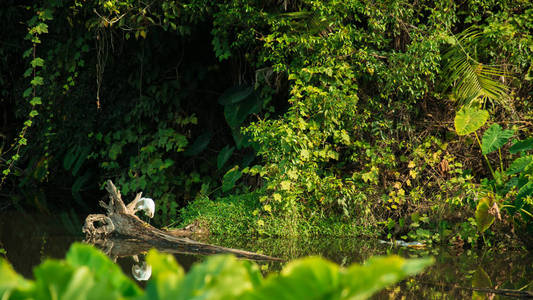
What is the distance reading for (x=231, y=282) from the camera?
3.03ft

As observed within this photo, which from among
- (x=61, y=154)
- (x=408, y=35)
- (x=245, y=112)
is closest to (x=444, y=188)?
(x=408, y=35)

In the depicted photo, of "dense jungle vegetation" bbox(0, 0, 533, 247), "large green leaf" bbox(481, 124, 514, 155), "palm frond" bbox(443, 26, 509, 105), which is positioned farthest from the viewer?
"palm frond" bbox(443, 26, 509, 105)

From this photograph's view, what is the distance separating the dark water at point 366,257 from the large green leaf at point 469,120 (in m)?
1.31

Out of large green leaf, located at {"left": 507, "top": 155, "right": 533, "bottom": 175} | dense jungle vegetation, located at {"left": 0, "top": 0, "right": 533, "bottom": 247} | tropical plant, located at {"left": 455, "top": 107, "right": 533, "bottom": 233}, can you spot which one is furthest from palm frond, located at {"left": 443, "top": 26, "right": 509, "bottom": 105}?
large green leaf, located at {"left": 507, "top": 155, "right": 533, "bottom": 175}

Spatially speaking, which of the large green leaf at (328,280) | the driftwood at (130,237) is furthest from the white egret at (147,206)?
the large green leaf at (328,280)

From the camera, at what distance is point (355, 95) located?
6.47 m

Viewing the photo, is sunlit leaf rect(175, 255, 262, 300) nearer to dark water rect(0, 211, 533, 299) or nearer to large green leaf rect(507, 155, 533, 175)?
dark water rect(0, 211, 533, 299)

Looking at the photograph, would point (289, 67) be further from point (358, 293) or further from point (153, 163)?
point (358, 293)

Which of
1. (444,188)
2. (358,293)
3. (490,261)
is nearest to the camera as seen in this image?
(358,293)

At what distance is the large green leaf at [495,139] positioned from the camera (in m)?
6.10

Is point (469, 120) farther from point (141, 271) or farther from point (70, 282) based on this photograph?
point (70, 282)

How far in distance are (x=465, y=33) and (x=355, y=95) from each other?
5.46ft

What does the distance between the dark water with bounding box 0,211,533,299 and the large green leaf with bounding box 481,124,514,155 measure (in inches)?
43.9

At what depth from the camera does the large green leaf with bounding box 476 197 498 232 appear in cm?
538
